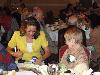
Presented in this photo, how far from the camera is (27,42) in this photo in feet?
15.7

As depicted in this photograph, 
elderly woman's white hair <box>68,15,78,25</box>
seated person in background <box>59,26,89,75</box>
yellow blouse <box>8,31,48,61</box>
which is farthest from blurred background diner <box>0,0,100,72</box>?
seated person in background <box>59,26,89,75</box>

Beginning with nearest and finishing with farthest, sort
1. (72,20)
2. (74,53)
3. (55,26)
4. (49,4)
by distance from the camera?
(74,53) < (72,20) < (55,26) < (49,4)

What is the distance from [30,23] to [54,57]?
1044mm

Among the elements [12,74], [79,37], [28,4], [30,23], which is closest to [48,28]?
[30,23]

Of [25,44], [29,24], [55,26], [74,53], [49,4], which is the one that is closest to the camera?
[74,53]

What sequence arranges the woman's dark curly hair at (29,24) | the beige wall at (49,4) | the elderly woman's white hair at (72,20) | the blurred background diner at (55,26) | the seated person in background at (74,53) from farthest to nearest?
the beige wall at (49,4) < the elderly woman's white hair at (72,20) < the blurred background diner at (55,26) < the woman's dark curly hair at (29,24) < the seated person in background at (74,53)

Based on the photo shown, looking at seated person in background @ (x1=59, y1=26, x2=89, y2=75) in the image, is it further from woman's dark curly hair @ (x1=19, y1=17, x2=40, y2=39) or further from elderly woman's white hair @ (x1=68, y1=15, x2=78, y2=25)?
elderly woman's white hair @ (x1=68, y1=15, x2=78, y2=25)

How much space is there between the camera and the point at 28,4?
11.9m

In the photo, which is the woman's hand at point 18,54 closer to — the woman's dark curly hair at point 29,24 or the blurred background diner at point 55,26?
the blurred background diner at point 55,26

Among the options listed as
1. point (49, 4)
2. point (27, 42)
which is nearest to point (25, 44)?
point (27, 42)

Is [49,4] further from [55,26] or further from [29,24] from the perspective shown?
[29,24]

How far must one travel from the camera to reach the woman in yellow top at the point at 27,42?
4.71 m

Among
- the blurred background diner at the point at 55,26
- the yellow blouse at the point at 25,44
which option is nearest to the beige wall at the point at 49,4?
the blurred background diner at the point at 55,26

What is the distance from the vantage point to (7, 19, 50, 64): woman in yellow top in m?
4.71
